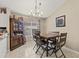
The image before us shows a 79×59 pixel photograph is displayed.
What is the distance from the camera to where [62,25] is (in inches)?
227

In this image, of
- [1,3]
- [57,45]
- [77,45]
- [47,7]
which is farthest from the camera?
[47,7]

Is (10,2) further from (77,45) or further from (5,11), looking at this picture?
(77,45)

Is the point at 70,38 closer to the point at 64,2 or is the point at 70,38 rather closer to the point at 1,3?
the point at 64,2

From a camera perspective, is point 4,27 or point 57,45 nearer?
point 57,45

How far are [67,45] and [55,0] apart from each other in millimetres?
2489

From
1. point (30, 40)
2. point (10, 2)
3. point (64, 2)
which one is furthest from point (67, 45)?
point (30, 40)

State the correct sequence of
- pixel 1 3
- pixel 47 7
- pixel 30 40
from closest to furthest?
pixel 1 3 < pixel 47 7 < pixel 30 40

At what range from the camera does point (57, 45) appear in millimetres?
3834

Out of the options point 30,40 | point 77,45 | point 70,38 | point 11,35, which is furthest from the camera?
point 30,40

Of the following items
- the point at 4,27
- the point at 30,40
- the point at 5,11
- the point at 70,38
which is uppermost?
the point at 5,11

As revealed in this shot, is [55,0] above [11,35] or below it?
above

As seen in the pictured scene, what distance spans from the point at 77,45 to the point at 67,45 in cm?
91

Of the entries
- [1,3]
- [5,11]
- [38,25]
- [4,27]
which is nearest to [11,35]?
[4,27]

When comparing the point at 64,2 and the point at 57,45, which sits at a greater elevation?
the point at 64,2
